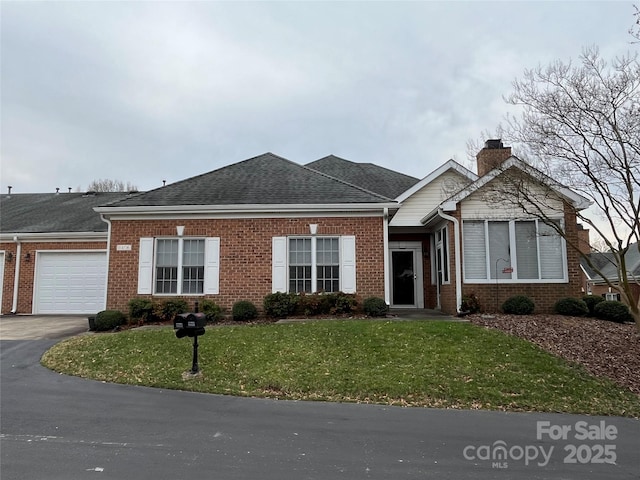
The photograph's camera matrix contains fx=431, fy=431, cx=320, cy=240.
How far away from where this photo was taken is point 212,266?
13008 mm

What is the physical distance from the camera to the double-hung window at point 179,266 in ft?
42.7

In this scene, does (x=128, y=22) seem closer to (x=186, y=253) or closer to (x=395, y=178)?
(x=186, y=253)

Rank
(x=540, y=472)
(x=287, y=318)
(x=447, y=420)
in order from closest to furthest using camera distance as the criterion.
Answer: (x=540, y=472) → (x=447, y=420) → (x=287, y=318)

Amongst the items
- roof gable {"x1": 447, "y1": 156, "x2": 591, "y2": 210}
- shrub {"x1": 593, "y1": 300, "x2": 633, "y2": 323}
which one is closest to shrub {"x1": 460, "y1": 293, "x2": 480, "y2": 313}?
roof gable {"x1": 447, "y1": 156, "x2": 591, "y2": 210}

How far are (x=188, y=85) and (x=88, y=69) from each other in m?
3.00

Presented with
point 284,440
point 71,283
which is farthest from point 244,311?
point 71,283

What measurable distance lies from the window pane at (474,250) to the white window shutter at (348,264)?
11.0 feet

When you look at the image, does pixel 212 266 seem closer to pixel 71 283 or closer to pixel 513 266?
pixel 71 283

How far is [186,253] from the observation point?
43.5 ft

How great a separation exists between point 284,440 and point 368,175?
54.2ft

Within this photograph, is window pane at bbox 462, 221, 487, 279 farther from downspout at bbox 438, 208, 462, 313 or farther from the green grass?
the green grass

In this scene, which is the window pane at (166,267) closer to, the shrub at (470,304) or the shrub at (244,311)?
the shrub at (244,311)

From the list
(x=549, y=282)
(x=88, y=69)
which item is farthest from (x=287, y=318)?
(x=88, y=69)

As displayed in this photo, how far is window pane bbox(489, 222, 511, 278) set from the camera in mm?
12773
